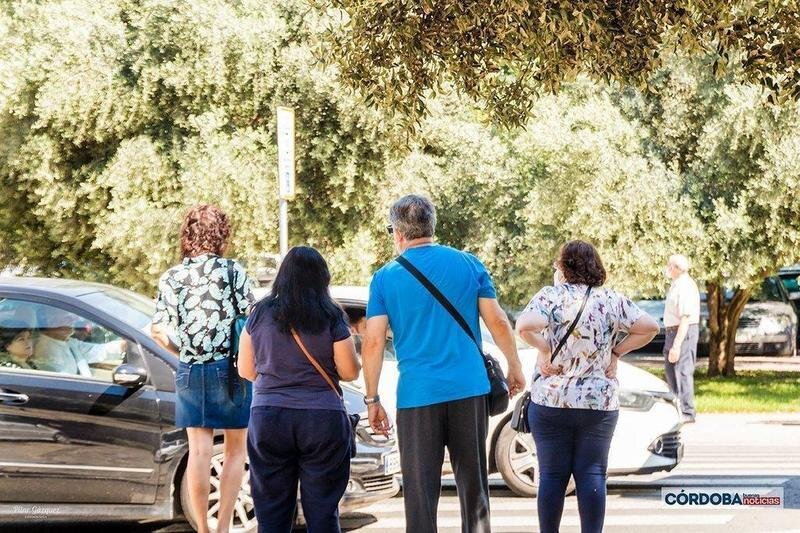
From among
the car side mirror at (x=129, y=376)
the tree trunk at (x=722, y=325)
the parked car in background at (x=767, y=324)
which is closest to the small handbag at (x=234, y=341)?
the car side mirror at (x=129, y=376)

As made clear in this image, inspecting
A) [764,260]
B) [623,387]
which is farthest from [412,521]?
[764,260]

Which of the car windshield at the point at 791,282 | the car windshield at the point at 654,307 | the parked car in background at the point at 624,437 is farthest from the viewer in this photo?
the car windshield at the point at 791,282

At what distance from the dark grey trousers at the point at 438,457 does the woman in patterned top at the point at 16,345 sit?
2.59m

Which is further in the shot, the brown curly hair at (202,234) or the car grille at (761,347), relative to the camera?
the car grille at (761,347)

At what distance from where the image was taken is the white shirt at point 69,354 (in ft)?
24.0

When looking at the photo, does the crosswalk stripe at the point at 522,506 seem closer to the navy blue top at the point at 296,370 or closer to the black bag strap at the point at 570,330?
the black bag strap at the point at 570,330

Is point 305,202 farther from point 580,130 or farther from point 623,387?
point 623,387

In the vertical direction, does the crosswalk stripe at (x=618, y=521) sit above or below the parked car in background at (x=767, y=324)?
below

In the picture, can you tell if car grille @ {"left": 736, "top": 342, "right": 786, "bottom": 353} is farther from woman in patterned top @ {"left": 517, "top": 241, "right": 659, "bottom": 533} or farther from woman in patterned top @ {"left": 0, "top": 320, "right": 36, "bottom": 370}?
woman in patterned top @ {"left": 0, "top": 320, "right": 36, "bottom": 370}

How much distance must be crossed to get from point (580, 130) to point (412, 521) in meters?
14.1

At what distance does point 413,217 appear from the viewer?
602 centimetres

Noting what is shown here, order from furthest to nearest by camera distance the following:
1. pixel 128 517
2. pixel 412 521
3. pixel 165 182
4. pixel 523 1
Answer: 1. pixel 165 182
2. pixel 523 1
3. pixel 128 517
4. pixel 412 521

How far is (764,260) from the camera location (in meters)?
18.4

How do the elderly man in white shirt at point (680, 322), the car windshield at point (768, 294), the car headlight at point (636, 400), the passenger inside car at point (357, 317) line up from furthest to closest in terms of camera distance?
the car windshield at point (768, 294)
the elderly man in white shirt at point (680, 322)
the passenger inside car at point (357, 317)
the car headlight at point (636, 400)
